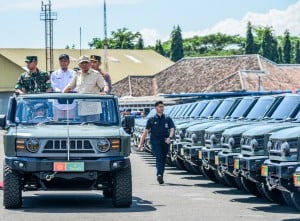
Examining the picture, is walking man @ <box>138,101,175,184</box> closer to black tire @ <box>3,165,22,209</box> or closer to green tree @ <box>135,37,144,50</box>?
black tire @ <box>3,165,22,209</box>

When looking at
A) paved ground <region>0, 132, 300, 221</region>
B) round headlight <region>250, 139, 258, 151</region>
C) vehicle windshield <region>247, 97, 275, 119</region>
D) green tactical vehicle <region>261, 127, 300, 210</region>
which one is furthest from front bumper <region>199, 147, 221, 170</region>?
green tactical vehicle <region>261, 127, 300, 210</region>

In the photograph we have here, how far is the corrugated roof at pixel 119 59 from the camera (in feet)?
373

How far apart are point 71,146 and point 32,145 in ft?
1.84

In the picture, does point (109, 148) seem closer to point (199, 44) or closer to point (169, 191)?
point (169, 191)

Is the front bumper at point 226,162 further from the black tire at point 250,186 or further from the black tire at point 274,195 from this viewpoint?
the black tire at point 274,195

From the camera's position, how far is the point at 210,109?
24.5 m

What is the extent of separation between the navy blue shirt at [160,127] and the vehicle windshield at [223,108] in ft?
4.03

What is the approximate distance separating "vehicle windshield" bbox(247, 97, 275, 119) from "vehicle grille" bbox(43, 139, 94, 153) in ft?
14.3

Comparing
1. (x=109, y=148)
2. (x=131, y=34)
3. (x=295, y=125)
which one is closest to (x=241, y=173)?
(x=295, y=125)

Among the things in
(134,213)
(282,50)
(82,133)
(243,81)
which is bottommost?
(134,213)

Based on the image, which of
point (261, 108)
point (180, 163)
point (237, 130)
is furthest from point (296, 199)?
point (180, 163)

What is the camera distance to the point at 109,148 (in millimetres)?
15695

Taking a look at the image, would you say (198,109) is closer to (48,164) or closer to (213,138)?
(213,138)

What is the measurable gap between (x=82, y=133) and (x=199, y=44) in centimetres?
13828
